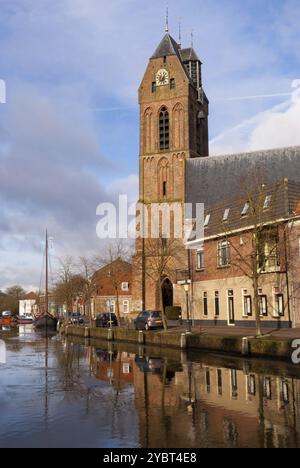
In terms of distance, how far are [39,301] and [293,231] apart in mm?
95057

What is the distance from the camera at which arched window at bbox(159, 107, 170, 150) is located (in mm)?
58531

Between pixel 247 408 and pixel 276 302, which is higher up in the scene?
pixel 276 302

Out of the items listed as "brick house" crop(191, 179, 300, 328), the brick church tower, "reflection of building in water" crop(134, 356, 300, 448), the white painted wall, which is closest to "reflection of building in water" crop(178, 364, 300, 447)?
"reflection of building in water" crop(134, 356, 300, 448)

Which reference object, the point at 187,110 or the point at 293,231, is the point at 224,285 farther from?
the point at 187,110

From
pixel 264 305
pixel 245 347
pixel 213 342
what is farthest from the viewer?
pixel 264 305

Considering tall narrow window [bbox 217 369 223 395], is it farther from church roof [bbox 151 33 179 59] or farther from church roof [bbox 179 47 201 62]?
church roof [bbox 179 47 201 62]

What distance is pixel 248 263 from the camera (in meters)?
28.5

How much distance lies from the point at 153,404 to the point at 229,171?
41115 mm

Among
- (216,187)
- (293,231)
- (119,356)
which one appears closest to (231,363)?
(119,356)

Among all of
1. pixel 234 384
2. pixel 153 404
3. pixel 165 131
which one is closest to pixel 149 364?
pixel 234 384

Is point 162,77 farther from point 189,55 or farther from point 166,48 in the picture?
point 189,55

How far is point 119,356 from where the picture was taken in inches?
960

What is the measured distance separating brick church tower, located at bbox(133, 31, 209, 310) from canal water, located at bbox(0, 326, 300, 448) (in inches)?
1455

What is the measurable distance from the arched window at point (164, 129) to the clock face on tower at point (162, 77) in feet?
10.6
